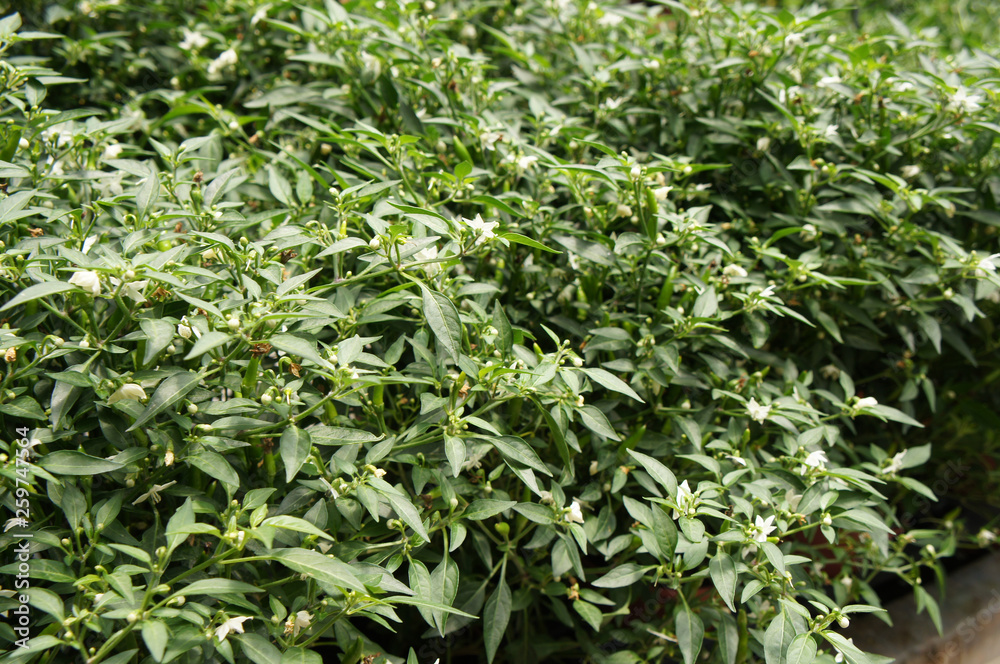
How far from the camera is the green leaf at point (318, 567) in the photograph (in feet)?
3.10

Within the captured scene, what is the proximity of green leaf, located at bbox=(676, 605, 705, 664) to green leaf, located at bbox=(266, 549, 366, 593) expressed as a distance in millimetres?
649

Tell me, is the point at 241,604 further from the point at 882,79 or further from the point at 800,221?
the point at 882,79

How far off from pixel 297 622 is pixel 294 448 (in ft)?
0.98

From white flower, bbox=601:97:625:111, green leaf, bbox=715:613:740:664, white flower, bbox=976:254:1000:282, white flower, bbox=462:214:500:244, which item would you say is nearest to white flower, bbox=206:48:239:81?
white flower, bbox=601:97:625:111

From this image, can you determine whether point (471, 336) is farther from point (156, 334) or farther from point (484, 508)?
point (156, 334)

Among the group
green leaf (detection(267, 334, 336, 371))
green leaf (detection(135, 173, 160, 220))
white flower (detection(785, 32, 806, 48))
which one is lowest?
green leaf (detection(267, 334, 336, 371))

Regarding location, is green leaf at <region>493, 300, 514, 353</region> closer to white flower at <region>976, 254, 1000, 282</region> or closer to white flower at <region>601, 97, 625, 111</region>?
white flower at <region>601, 97, 625, 111</region>

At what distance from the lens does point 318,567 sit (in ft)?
3.19

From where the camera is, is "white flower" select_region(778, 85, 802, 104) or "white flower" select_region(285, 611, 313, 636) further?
"white flower" select_region(778, 85, 802, 104)

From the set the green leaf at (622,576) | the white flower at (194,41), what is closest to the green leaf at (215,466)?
the green leaf at (622,576)

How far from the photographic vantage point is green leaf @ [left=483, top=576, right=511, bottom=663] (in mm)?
1335

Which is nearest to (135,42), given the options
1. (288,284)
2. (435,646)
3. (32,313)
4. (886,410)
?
(32,313)

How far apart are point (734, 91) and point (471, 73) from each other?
81 cm

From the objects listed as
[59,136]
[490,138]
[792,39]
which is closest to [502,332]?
[490,138]
